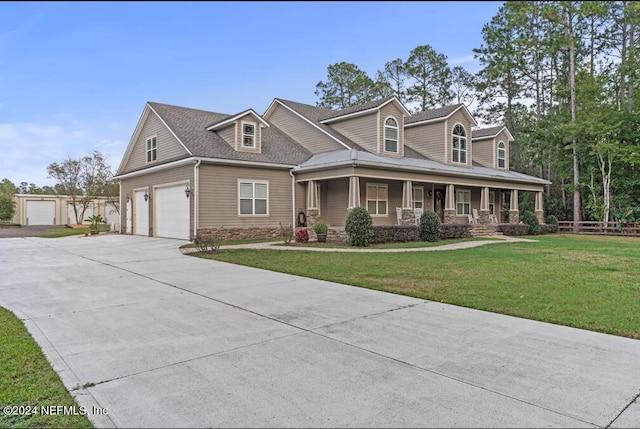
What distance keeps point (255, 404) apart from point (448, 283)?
534cm

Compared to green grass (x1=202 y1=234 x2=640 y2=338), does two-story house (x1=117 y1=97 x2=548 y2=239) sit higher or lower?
higher

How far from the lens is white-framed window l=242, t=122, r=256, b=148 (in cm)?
1752

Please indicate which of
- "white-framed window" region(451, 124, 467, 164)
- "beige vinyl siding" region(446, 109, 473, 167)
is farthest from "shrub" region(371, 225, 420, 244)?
"white-framed window" region(451, 124, 467, 164)

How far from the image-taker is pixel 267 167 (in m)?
17.5

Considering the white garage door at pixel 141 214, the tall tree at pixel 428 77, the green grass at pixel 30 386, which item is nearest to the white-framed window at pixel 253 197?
the white garage door at pixel 141 214

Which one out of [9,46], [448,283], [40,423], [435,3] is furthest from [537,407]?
[9,46]

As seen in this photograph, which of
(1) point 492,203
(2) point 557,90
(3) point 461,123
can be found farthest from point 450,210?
(2) point 557,90

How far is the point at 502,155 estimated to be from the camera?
24797 mm

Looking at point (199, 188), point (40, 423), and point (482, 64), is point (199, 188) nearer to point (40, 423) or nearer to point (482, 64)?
point (40, 423)

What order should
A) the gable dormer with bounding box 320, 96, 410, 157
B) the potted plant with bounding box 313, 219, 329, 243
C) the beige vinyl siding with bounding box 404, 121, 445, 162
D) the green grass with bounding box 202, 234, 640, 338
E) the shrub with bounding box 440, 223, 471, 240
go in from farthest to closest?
the beige vinyl siding with bounding box 404, 121, 445, 162 → the gable dormer with bounding box 320, 96, 410, 157 → the shrub with bounding box 440, 223, 471, 240 → the potted plant with bounding box 313, 219, 329, 243 → the green grass with bounding box 202, 234, 640, 338

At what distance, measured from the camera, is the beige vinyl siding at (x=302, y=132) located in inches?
753

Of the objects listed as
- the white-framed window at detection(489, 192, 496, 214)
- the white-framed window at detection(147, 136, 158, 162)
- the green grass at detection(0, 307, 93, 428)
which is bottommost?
the green grass at detection(0, 307, 93, 428)

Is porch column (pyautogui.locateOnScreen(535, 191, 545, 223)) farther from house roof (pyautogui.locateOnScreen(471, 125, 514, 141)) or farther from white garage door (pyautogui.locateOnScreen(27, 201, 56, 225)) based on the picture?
white garage door (pyautogui.locateOnScreen(27, 201, 56, 225))

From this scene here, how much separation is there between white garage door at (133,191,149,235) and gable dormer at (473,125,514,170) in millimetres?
19287
